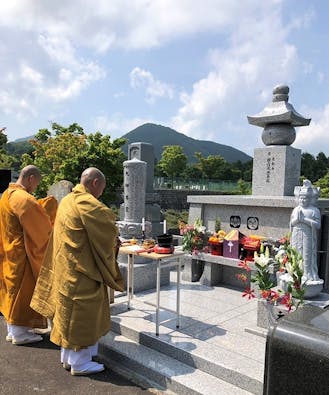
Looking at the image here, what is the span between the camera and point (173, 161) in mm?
44656

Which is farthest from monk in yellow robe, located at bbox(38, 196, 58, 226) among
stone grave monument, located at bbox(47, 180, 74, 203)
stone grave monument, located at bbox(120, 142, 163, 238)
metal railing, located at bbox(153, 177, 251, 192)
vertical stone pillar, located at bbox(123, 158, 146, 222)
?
metal railing, located at bbox(153, 177, 251, 192)

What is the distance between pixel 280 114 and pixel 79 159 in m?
11.0

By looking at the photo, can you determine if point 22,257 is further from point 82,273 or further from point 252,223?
point 252,223

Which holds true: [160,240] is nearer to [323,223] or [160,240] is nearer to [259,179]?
[323,223]

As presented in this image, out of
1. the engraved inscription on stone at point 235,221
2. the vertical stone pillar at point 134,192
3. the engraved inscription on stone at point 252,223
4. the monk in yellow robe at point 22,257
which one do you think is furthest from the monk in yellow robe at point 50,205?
the engraved inscription on stone at point 252,223

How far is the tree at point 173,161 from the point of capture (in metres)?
44.6

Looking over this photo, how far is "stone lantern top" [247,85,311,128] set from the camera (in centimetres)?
678

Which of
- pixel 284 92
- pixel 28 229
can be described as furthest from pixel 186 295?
pixel 284 92

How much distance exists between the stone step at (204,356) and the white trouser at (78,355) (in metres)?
0.59

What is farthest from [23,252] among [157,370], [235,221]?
[235,221]

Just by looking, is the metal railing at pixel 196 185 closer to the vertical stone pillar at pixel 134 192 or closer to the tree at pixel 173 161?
the tree at pixel 173 161

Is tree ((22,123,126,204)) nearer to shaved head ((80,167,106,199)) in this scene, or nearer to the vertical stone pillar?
the vertical stone pillar

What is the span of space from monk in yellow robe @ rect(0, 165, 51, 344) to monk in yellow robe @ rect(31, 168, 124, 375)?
2.74 ft

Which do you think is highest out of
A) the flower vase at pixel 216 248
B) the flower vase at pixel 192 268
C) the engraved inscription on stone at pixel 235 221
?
the engraved inscription on stone at pixel 235 221
